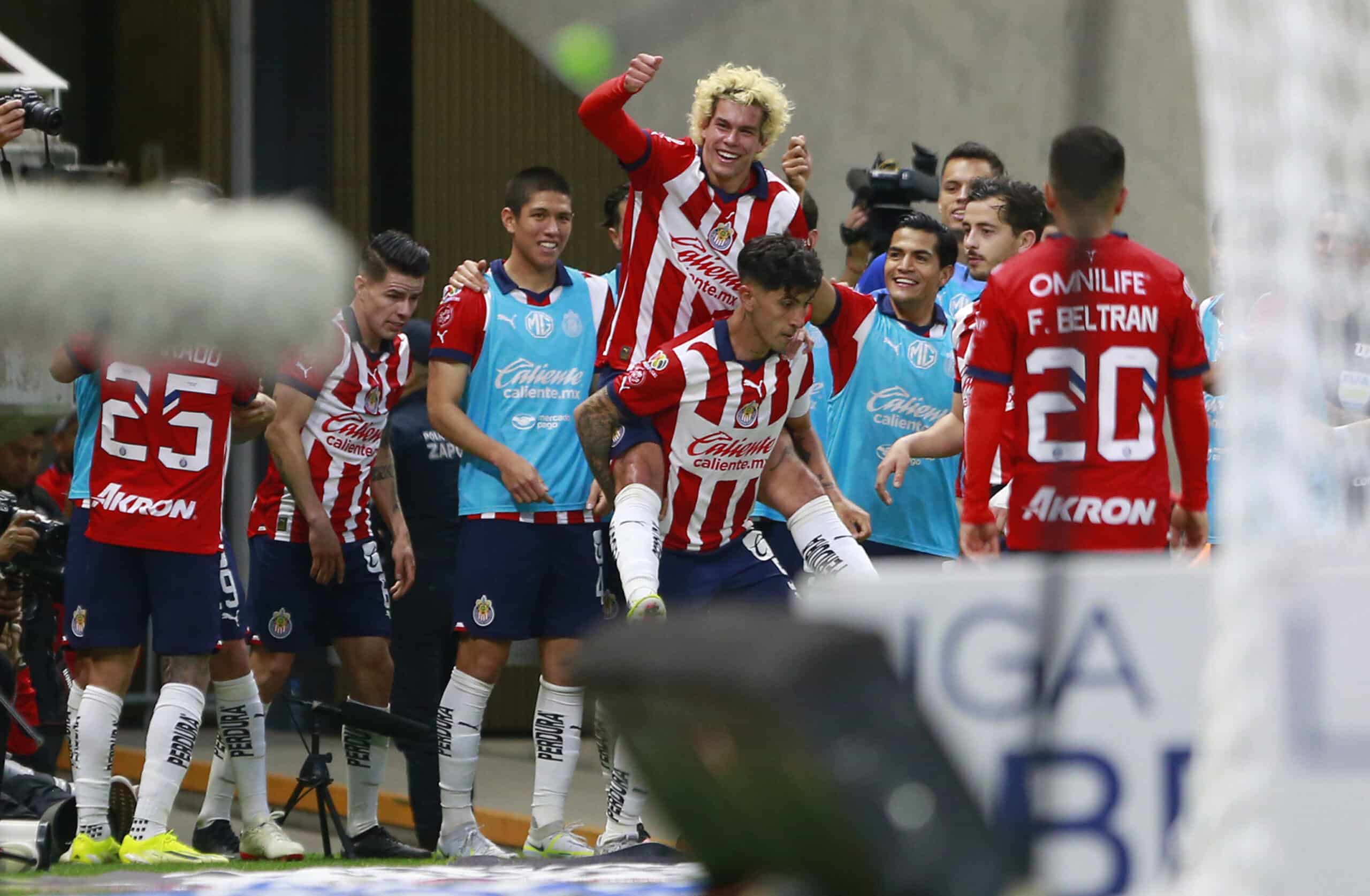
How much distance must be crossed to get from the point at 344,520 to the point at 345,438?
28cm

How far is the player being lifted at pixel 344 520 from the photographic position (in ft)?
19.4

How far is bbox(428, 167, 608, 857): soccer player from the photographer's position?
547 centimetres

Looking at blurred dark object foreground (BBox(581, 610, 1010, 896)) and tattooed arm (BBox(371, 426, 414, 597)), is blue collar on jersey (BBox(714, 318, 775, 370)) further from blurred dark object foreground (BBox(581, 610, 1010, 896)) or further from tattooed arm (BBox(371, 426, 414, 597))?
blurred dark object foreground (BBox(581, 610, 1010, 896))

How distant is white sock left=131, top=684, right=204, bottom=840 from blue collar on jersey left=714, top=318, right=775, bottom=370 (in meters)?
1.85

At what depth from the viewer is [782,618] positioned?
181cm

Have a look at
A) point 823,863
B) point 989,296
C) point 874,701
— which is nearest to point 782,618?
point 874,701

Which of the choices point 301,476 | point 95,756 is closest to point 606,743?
point 301,476

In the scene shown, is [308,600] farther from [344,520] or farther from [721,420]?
[721,420]

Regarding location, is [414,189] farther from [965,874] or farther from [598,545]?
[965,874]

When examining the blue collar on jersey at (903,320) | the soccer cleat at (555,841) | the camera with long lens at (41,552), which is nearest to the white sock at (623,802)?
the soccer cleat at (555,841)

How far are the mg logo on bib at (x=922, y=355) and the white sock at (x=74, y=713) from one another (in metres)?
2.82

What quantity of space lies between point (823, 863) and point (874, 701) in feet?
0.54

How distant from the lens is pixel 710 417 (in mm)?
5055

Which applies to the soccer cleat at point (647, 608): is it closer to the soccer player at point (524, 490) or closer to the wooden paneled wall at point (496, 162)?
the soccer player at point (524, 490)
